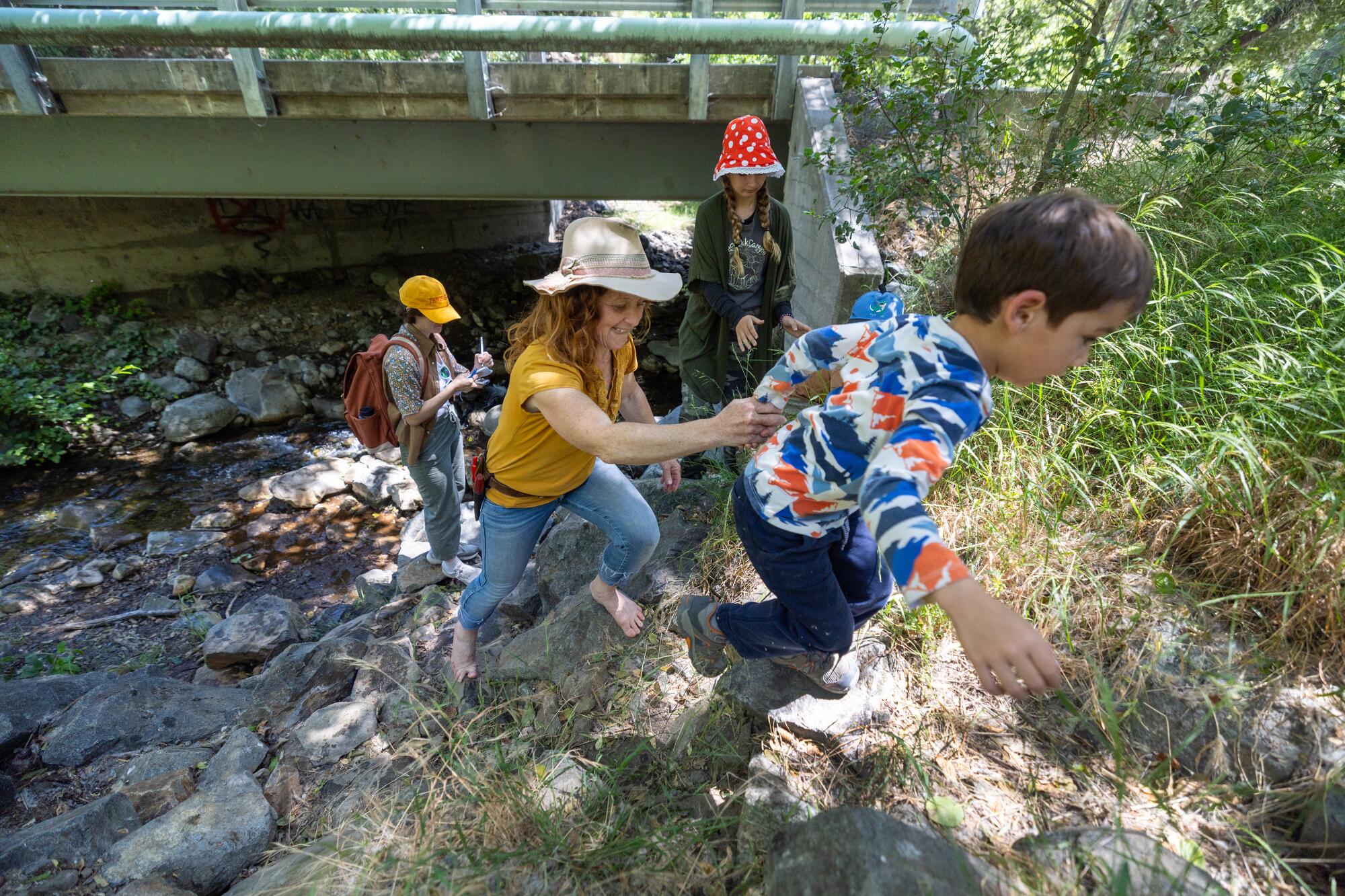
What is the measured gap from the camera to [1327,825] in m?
1.49

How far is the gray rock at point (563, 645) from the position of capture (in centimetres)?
266

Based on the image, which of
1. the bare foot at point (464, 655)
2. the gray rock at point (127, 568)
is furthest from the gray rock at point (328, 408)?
the bare foot at point (464, 655)

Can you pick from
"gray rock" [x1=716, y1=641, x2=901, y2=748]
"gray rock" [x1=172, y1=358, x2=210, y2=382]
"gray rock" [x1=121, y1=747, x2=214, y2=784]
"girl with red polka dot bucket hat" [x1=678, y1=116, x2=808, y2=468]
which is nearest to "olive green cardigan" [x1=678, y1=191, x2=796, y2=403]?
"girl with red polka dot bucket hat" [x1=678, y1=116, x2=808, y2=468]

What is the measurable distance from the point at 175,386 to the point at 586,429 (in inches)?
345

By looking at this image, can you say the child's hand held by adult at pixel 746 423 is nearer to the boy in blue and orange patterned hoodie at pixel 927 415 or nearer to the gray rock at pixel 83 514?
the boy in blue and orange patterned hoodie at pixel 927 415

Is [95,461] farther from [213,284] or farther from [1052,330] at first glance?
[1052,330]

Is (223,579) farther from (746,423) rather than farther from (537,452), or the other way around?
(746,423)

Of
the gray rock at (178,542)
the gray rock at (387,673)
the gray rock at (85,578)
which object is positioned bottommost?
the gray rock at (178,542)

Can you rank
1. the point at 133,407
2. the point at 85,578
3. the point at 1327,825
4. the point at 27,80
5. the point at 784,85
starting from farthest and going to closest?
the point at 133,407 < the point at 784,85 < the point at 27,80 < the point at 85,578 < the point at 1327,825

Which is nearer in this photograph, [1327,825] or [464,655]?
[1327,825]

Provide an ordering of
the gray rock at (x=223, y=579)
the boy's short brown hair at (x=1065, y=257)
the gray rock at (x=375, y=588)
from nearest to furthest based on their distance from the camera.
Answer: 1. the boy's short brown hair at (x=1065, y=257)
2. the gray rock at (x=375, y=588)
3. the gray rock at (x=223, y=579)

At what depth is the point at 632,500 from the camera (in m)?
2.46

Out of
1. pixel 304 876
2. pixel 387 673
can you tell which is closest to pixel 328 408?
pixel 387 673

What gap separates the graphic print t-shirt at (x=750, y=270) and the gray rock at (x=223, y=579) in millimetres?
4620
